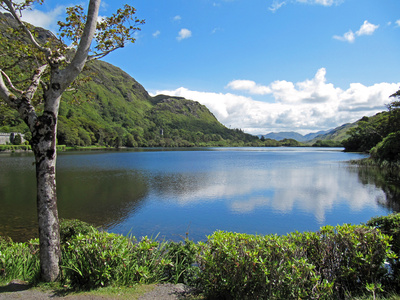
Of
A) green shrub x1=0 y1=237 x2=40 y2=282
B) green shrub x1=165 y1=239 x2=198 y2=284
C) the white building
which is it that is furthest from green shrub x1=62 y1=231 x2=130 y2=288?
the white building

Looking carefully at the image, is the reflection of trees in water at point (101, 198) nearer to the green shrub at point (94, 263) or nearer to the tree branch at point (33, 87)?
the green shrub at point (94, 263)

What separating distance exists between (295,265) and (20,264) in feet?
27.6

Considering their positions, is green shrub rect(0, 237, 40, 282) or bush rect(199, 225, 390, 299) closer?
bush rect(199, 225, 390, 299)

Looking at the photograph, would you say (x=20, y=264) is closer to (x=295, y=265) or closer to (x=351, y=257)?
(x=295, y=265)

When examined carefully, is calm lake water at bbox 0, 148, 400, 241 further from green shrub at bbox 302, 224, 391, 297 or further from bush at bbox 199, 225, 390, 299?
green shrub at bbox 302, 224, 391, 297

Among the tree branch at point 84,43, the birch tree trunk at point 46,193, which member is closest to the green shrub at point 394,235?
the birch tree trunk at point 46,193

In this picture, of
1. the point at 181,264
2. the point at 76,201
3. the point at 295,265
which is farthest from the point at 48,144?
the point at 76,201

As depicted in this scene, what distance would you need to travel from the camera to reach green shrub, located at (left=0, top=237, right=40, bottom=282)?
25.0ft

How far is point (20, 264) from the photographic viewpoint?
8148 millimetres

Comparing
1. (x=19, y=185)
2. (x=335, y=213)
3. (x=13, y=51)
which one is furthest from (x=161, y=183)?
(x=13, y=51)

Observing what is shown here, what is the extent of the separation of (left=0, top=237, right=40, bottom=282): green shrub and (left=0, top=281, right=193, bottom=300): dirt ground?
440 millimetres

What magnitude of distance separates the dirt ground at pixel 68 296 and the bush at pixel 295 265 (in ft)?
2.79

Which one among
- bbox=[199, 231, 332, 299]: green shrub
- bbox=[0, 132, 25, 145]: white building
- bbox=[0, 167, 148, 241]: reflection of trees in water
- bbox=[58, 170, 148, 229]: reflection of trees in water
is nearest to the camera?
bbox=[199, 231, 332, 299]: green shrub

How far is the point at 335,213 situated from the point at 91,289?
2526 centimetres
